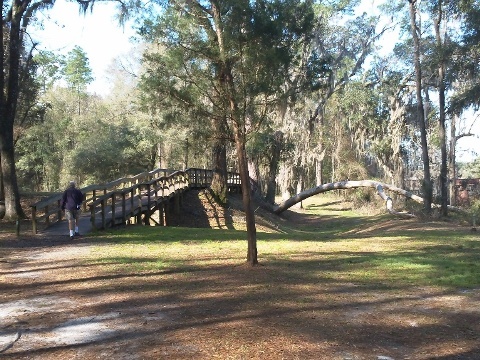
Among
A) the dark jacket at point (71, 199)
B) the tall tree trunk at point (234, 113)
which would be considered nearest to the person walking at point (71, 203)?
the dark jacket at point (71, 199)

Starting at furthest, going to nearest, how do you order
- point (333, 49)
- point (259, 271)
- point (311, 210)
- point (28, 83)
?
1. point (311, 210)
2. point (333, 49)
3. point (28, 83)
4. point (259, 271)

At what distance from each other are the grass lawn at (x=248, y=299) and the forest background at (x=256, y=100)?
2.60 m

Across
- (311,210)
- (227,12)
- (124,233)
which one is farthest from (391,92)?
(227,12)

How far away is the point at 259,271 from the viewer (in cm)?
982

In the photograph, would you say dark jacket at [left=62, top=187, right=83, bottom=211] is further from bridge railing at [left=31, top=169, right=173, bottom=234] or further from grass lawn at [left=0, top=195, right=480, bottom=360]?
grass lawn at [left=0, top=195, right=480, bottom=360]

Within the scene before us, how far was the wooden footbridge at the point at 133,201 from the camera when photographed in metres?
15.6

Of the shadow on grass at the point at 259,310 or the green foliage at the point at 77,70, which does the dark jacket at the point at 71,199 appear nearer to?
the shadow on grass at the point at 259,310

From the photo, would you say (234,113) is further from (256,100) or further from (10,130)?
(10,130)

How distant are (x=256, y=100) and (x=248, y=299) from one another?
457 centimetres

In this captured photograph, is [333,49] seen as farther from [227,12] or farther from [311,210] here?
[227,12]

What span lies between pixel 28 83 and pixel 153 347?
22.3 m

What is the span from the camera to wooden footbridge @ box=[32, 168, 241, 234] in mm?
15627

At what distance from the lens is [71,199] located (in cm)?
1396

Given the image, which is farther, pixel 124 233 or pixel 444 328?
pixel 124 233
